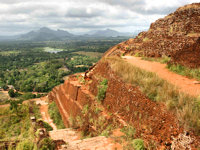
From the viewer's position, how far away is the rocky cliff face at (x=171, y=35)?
11.0 meters

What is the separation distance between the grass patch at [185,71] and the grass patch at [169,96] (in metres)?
2.28

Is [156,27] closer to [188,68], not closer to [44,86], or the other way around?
[188,68]

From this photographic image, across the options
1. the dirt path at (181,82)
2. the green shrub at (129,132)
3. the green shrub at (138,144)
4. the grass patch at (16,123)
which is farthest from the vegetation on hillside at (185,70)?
the grass patch at (16,123)

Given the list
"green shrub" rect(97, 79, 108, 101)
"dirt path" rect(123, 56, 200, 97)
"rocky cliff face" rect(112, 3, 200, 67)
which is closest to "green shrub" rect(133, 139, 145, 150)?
"dirt path" rect(123, 56, 200, 97)

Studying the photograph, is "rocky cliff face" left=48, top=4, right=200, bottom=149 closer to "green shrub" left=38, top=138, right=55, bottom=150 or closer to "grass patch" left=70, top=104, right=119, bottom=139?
"grass patch" left=70, top=104, right=119, bottom=139

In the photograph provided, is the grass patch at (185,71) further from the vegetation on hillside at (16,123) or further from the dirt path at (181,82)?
the vegetation on hillside at (16,123)

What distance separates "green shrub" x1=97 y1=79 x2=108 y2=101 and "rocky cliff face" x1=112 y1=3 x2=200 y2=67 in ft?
14.5

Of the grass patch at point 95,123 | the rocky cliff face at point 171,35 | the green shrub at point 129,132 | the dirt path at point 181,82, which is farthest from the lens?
the rocky cliff face at point 171,35

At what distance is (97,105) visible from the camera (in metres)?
7.77

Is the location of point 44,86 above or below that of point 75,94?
below

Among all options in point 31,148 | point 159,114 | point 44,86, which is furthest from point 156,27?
point 44,86

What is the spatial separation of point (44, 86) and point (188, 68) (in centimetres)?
5165

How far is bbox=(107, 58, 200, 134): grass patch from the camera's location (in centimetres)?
396

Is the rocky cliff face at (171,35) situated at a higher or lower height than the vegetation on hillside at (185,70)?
higher
